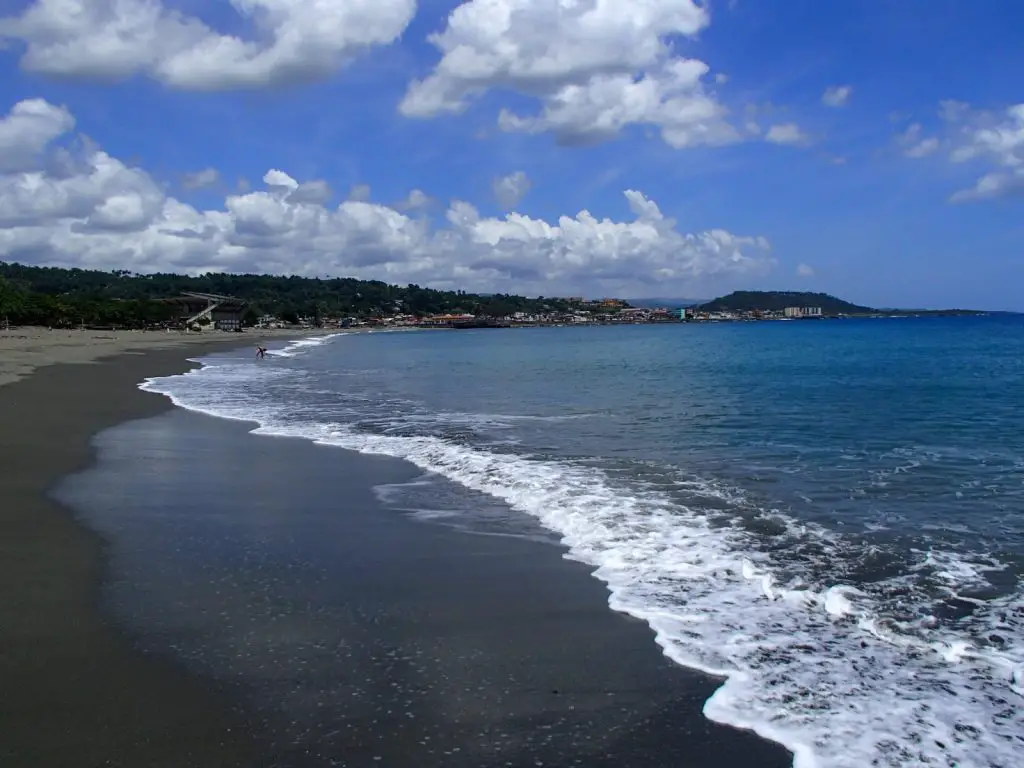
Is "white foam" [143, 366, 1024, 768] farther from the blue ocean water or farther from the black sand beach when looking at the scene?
the black sand beach

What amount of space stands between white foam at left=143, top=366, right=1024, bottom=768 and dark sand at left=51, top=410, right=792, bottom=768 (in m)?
0.30

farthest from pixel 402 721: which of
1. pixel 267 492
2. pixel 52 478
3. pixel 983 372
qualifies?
pixel 983 372

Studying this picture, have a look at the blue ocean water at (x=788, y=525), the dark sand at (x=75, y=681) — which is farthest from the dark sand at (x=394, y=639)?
the blue ocean water at (x=788, y=525)

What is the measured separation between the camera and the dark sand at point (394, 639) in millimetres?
4574

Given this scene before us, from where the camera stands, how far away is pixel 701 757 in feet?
14.7

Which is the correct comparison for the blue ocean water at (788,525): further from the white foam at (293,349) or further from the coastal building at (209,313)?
the coastal building at (209,313)

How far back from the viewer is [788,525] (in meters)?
9.92

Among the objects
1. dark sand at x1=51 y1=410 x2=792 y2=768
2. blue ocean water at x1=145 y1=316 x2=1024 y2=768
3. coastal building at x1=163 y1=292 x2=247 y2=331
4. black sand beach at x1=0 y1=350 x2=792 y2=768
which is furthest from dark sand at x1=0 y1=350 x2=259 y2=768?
coastal building at x1=163 y1=292 x2=247 y2=331

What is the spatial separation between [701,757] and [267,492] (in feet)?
27.7

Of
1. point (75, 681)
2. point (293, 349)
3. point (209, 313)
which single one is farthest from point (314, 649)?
point (209, 313)

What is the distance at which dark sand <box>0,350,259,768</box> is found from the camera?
172 inches

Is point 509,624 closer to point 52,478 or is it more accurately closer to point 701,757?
point 701,757

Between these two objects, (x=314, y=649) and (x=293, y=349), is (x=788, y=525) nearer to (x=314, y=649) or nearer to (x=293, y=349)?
(x=314, y=649)

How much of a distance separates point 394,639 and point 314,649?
610 millimetres
